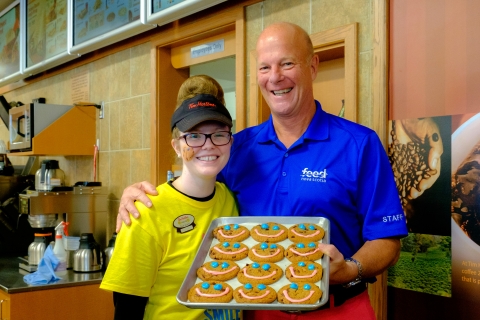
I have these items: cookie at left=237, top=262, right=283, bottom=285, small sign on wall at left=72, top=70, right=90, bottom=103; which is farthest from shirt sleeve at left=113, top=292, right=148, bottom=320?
small sign on wall at left=72, top=70, right=90, bottom=103

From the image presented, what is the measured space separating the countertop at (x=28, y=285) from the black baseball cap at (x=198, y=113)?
1663 millimetres

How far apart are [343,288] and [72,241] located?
224 cm

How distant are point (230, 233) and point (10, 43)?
15.0ft

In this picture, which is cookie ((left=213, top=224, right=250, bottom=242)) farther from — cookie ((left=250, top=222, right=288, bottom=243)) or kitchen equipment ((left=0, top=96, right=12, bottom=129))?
kitchen equipment ((left=0, top=96, right=12, bottom=129))

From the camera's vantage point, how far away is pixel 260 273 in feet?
4.76

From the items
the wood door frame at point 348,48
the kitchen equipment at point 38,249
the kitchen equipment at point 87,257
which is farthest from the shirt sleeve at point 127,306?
the kitchen equipment at point 38,249

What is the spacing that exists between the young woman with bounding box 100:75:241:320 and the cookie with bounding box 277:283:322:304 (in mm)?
324

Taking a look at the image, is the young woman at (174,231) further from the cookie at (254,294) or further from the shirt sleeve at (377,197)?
the shirt sleeve at (377,197)

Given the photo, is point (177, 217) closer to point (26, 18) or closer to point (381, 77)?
point (381, 77)

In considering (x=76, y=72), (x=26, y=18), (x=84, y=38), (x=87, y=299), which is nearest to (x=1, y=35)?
(x=26, y=18)

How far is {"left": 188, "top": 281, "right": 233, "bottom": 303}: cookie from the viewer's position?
1.33 metres

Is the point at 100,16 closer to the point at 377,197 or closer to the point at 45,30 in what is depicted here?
the point at 45,30

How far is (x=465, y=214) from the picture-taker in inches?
69.7

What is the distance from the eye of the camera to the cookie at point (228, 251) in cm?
151
